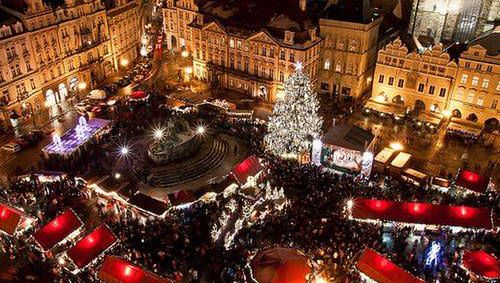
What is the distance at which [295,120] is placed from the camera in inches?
1689

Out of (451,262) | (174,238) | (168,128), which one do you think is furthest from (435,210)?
(168,128)

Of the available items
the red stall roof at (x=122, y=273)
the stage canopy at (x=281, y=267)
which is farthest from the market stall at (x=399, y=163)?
the red stall roof at (x=122, y=273)

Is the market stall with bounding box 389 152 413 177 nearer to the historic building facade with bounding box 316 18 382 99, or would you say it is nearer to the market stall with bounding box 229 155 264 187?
the market stall with bounding box 229 155 264 187

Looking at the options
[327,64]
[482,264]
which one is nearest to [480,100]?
[327,64]

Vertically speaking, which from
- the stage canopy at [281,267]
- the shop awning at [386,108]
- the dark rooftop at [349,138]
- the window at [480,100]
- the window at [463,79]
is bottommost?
the shop awning at [386,108]

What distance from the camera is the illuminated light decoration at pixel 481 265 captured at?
2984cm

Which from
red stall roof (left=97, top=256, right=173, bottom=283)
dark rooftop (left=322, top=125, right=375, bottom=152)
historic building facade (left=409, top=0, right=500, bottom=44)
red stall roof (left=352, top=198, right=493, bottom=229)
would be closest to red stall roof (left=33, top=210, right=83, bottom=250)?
red stall roof (left=97, top=256, right=173, bottom=283)

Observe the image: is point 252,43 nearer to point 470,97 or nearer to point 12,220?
point 470,97

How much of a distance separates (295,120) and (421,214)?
14498 mm

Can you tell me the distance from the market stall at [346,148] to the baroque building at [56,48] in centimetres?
3690

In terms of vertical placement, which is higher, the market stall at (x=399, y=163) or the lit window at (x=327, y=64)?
the lit window at (x=327, y=64)

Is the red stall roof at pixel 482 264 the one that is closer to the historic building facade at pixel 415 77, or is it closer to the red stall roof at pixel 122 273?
the red stall roof at pixel 122 273

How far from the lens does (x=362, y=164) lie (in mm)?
42344

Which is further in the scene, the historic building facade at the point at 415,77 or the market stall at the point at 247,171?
the historic building facade at the point at 415,77
